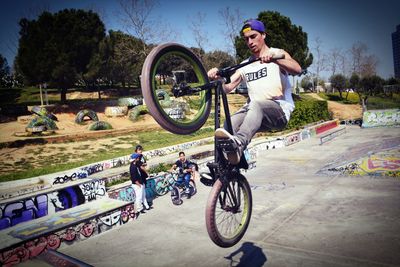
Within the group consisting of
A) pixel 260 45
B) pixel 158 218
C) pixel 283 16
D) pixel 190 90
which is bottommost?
Answer: pixel 158 218

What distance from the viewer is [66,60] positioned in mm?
40281

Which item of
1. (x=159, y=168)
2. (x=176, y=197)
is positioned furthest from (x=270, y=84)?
(x=159, y=168)

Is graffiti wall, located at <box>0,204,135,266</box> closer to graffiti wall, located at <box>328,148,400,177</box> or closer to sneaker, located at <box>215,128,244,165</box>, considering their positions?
sneaker, located at <box>215,128,244,165</box>

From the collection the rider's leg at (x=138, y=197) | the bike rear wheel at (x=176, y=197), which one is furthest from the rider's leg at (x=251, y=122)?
the bike rear wheel at (x=176, y=197)

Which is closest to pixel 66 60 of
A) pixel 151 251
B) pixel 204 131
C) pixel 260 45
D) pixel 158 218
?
pixel 204 131

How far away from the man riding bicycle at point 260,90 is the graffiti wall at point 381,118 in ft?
148

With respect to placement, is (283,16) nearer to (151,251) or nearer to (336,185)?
(336,185)

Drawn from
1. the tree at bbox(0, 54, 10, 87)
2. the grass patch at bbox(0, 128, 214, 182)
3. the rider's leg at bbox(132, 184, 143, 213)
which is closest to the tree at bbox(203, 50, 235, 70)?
the grass patch at bbox(0, 128, 214, 182)

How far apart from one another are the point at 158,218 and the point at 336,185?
31.2 feet

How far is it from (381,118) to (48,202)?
1774 inches

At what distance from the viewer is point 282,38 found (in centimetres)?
5288

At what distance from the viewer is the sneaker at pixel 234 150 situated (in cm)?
356

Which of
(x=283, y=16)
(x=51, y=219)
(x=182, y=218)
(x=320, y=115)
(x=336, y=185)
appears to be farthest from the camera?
(x=283, y=16)

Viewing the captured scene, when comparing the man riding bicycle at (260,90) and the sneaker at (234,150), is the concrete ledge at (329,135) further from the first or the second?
the sneaker at (234,150)
